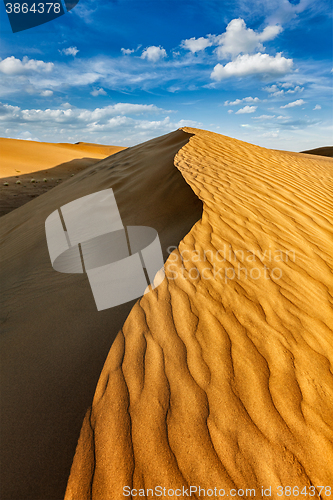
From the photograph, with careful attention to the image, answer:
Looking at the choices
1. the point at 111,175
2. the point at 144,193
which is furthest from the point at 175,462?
the point at 111,175

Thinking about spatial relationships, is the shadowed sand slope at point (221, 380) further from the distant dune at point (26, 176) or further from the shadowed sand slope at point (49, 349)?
the distant dune at point (26, 176)

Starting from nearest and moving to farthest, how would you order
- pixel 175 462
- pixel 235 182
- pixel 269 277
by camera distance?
pixel 175 462 < pixel 269 277 < pixel 235 182

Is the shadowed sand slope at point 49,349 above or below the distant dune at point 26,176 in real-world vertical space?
below

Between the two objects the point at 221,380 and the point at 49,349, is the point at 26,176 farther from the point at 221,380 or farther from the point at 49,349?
the point at 221,380

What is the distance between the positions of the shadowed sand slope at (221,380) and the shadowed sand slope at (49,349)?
12cm

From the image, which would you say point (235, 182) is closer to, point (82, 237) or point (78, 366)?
point (82, 237)

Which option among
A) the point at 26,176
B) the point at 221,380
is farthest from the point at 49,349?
the point at 26,176

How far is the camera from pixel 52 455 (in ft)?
4.99

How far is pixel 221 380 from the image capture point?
67.5 inches

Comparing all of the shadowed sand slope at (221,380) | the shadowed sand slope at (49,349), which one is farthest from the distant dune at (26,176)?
the shadowed sand slope at (221,380)

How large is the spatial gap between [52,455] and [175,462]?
0.70 meters

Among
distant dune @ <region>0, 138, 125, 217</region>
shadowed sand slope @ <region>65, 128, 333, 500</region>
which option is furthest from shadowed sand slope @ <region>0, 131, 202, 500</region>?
distant dune @ <region>0, 138, 125, 217</region>

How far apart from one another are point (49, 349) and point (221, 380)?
54.0 inches

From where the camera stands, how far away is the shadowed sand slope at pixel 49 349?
4.94ft
